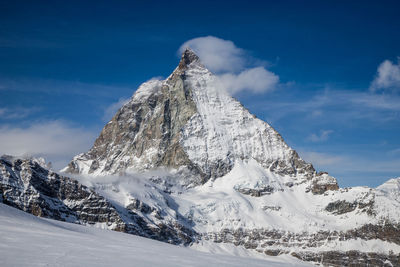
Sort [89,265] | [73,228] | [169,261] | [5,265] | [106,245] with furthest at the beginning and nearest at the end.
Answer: [73,228], [106,245], [169,261], [89,265], [5,265]

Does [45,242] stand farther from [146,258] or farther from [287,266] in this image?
[287,266]

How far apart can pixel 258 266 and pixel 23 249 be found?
22028 millimetres

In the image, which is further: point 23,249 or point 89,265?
point 23,249

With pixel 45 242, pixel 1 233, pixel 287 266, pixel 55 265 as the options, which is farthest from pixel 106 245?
pixel 287 266

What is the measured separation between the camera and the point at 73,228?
64.7 metres

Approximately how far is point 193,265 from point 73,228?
3139 cm

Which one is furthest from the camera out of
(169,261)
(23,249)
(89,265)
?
(169,261)

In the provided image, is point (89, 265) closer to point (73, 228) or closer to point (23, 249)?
point (23, 249)

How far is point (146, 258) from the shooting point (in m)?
40.7

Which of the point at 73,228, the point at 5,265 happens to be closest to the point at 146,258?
the point at 5,265

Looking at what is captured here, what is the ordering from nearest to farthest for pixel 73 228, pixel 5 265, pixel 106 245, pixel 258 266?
pixel 5 265, pixel 258 266, pixel 106 245, pixel 73 228

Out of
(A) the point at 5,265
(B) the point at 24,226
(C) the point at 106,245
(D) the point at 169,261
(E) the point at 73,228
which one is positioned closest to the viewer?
(A) the point at 5,265

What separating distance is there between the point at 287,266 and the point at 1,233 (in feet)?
94.4

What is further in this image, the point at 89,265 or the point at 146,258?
the point at 146,258
